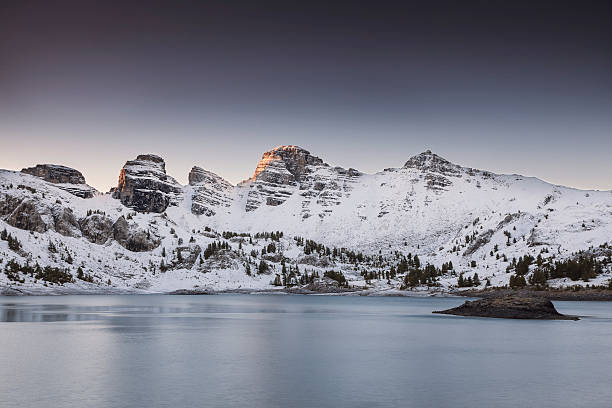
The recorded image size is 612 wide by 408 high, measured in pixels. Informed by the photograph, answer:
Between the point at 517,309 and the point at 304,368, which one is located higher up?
the point at 517,309

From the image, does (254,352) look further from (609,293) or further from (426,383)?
(609,293)

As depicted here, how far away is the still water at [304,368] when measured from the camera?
33562 millimetres

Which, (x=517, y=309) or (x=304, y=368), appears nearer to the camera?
(x=304, y=368)

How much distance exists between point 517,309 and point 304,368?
66.1 meters

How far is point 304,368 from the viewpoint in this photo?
45219 millimetres

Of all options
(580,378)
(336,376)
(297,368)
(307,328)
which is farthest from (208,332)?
(580,378)

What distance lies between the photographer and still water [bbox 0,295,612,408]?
1321 inches

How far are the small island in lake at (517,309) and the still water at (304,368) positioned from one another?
20.3m

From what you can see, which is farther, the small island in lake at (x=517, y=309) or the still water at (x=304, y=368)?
the small island in lake at (x=517, y=309)

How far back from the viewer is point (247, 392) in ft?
116

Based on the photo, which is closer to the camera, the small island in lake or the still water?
the still water

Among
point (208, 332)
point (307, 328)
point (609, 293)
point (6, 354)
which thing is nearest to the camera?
point (6, 354)

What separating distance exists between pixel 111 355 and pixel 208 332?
83.0ft

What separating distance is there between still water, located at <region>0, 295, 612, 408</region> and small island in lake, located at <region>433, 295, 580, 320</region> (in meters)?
20.3
